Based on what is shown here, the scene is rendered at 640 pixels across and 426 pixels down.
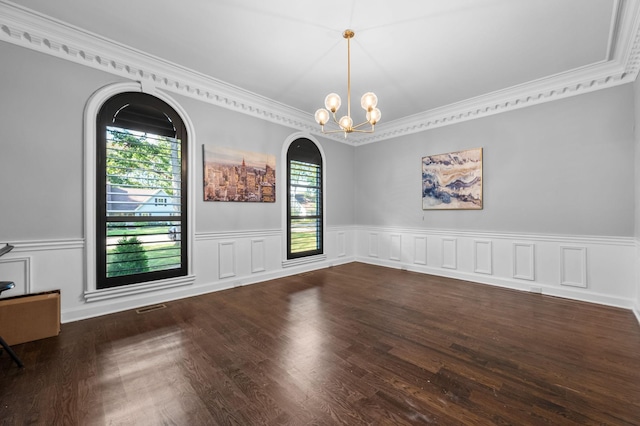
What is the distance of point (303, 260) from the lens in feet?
17.9

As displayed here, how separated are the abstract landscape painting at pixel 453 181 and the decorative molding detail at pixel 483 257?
65 cm

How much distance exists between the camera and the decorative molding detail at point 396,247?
19.0ft

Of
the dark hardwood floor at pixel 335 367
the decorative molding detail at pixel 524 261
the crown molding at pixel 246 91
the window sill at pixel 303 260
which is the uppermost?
the crown molding at pixel 246 91

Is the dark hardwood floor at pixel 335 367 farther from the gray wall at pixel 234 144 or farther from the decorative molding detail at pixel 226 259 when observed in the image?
the gray wall at pixel 234 144

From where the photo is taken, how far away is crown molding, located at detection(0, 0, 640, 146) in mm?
2703

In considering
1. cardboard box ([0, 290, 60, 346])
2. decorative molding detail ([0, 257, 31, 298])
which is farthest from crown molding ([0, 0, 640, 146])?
cardboard box ([0, 290, 60, 346])

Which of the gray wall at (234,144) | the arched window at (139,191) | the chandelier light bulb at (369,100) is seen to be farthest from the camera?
the gray wall at (234,144)

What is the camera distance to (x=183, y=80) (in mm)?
3783

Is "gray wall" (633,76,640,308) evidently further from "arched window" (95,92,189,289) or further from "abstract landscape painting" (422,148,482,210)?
"arched window" (95,92,189,289)

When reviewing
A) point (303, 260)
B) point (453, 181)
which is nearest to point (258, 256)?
point (303, 260)

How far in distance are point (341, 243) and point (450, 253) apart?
238cm

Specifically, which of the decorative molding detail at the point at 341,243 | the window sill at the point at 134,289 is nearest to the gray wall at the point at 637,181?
the decorative molding detail at the point at 341,243

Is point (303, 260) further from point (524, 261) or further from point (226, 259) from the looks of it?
point (524, 261)

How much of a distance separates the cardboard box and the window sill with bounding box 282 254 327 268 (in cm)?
316
